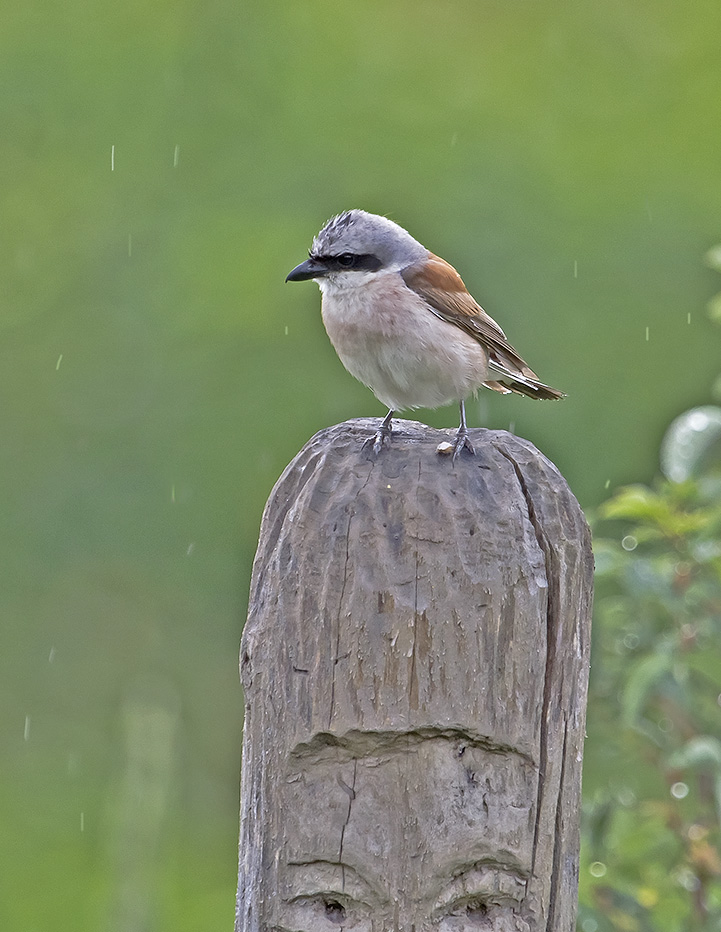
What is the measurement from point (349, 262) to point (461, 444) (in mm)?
1224

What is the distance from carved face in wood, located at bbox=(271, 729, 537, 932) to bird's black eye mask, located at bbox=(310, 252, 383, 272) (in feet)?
5.34

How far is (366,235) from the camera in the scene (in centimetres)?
335

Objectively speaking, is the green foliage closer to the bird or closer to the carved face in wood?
the bird

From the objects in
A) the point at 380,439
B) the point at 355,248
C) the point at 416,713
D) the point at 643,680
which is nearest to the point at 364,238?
the point at 355,248

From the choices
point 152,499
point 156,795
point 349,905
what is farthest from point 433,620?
point 152,499

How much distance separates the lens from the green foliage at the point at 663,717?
11.5 ft

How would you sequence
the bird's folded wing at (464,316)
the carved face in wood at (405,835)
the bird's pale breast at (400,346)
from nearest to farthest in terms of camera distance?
1. the carved face in wood at (405,835)
2. the bird's pale breast at (400,346)
3. the bird's folded wing at (464,316)

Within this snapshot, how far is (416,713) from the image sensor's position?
2062 millimetres

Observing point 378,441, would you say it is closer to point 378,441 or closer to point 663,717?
point 378,441

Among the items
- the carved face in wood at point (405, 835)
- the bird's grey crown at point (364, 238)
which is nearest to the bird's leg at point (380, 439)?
the carved face in wood at point (405, 835)

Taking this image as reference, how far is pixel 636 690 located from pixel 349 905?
1588 mm

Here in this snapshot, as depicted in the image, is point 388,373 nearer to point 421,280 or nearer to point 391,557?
point 421,280

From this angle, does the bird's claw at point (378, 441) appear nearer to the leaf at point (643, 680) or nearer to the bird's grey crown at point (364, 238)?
the bird's grey crown at point (364, 238)

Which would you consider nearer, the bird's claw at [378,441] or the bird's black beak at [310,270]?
the bird's claw at [378,441]
